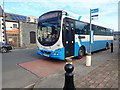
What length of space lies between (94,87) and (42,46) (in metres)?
4.47

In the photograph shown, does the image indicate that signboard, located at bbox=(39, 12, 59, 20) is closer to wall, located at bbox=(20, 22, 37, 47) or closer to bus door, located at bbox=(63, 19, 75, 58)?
bus door, located at bbox=(63, 19, 75, 58)

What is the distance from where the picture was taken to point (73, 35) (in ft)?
20.6

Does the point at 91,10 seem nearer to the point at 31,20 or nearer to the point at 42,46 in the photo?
the point at 42,46

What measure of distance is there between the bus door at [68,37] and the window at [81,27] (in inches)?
20.4

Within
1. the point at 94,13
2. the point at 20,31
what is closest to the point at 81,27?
the point at 94,13

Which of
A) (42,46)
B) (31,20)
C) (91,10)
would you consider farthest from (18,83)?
(31,20)

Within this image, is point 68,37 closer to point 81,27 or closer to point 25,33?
point 81,27

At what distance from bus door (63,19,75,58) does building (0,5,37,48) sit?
47.2 feet

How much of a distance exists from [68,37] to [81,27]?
189 cm

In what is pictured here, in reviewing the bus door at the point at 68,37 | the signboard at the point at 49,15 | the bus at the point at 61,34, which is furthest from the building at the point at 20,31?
the bus door at the point at 68,37

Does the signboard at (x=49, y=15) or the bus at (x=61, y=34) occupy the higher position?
the signboard at (x=49, y=15)

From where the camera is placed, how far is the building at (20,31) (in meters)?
16.6

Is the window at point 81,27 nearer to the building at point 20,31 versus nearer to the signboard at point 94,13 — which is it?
the signboard at point 94,13

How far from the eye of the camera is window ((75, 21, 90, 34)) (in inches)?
263
